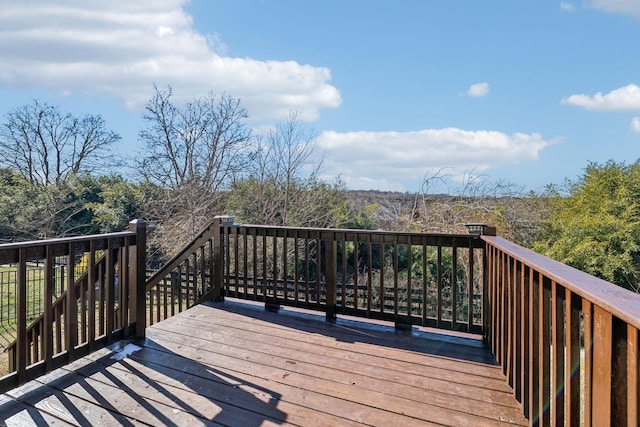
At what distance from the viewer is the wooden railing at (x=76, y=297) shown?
2020 mm

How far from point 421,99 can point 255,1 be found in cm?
432

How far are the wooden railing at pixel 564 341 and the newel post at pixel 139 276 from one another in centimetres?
274

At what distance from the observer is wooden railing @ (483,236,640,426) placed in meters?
0.85

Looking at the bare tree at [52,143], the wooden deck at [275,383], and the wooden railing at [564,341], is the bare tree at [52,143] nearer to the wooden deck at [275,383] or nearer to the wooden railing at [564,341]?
the wooden deck at [275,383]

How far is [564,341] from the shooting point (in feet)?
4.31

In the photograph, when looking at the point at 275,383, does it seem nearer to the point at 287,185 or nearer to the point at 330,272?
the point at 330,272

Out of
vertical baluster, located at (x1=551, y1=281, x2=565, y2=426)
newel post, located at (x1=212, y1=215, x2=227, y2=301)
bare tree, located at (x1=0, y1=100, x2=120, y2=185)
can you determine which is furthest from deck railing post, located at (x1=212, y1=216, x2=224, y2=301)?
bare tree, located at (x1=0, y1=100, x2=120, y2=185)

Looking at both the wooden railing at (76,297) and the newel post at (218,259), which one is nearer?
the wooden railing at (76,297)

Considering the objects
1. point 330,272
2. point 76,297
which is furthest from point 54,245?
point 330,272

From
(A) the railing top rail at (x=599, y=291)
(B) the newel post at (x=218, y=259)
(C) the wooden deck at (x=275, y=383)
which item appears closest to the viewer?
(A) the railing top rail at (x=599, y=291)

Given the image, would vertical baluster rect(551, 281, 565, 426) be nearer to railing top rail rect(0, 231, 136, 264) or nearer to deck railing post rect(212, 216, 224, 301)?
railing top rail rect(0, 231, 136, 264)

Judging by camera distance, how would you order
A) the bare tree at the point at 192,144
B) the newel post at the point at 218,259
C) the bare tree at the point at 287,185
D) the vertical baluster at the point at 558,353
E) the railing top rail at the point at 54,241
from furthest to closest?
1. the bare tree at the point at 192,144
2. the bare tree at the point at 287,185
3. the newel post at the point at 218,259
4. the railing top rail at the point at 54,241
5. the vertical baluster at the point at 558,353

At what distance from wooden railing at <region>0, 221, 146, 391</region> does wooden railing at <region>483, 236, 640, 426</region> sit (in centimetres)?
271

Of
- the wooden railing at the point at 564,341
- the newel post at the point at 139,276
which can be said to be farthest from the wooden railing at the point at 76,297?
the wooden railing at the point at 564,341
